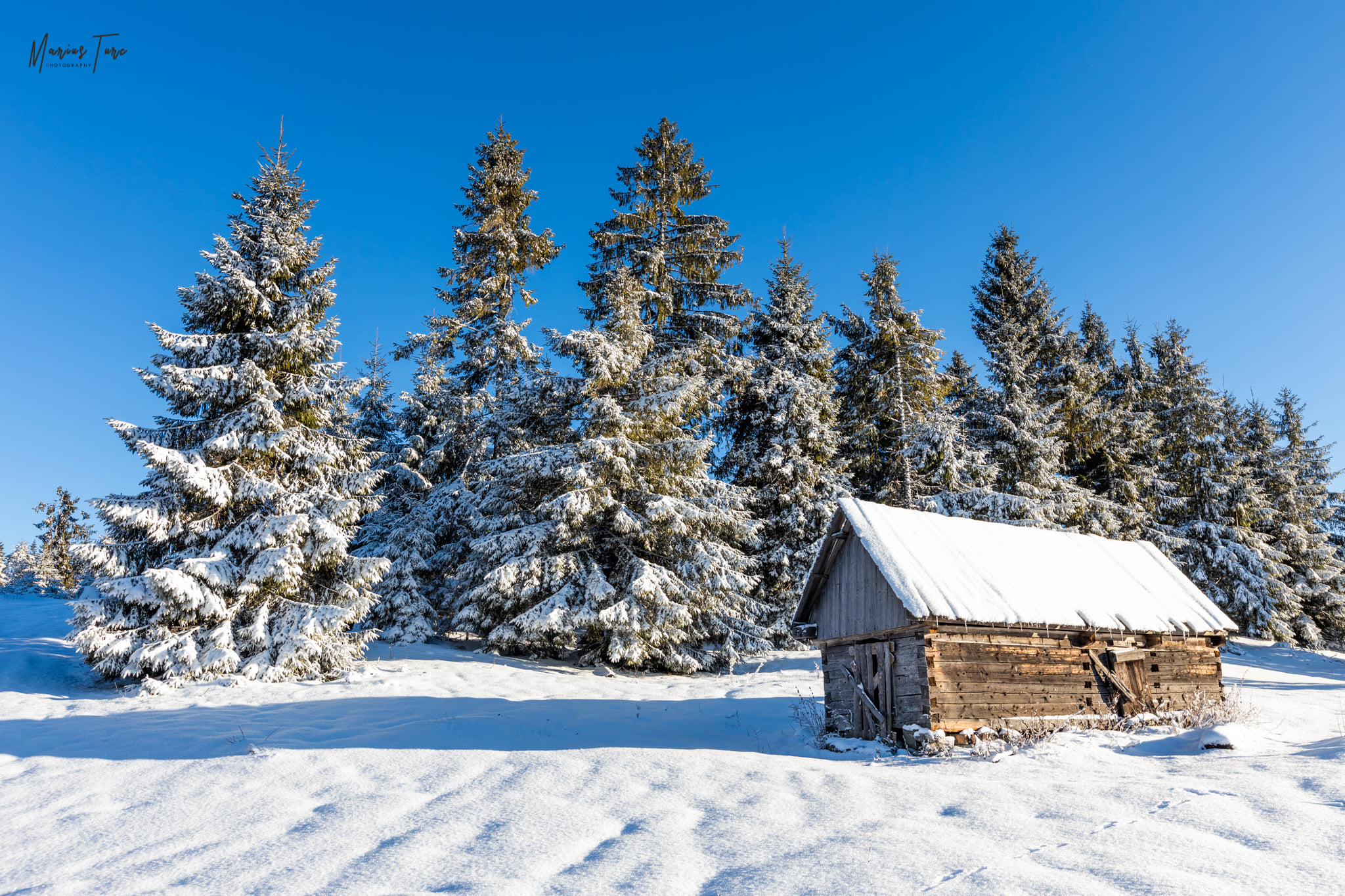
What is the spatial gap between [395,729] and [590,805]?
Answer: 5.79 metres

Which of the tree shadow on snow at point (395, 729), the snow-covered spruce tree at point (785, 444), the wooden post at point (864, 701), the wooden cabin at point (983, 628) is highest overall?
the snow-covered spruce tree at point (785, 444)

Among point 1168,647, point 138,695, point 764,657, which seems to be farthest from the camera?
point 764,657

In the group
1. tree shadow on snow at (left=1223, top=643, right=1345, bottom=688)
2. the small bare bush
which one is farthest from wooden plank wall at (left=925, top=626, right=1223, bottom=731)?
tree shadow on snow at (left=1223, top=643, right=1345, bottom=688)

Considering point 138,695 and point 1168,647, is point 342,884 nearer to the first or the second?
point 138,695

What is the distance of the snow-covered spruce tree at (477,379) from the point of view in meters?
22.6

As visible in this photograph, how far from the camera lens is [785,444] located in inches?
961

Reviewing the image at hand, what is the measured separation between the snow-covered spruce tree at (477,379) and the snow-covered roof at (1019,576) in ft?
39.0

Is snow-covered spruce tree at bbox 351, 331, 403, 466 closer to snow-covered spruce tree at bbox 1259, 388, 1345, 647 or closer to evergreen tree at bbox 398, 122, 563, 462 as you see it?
evergreen tree at bbox 398, 122, 563, 462

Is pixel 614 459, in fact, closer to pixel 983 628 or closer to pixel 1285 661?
pixel 983 628

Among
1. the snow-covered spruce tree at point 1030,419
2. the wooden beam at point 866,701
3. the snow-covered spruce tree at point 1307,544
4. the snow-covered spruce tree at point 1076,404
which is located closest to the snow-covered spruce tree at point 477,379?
the wooden beam at point 866,701

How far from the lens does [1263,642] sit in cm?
2916

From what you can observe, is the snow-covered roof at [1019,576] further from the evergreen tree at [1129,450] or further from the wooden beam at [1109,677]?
the evergreen tree at [1129,450]

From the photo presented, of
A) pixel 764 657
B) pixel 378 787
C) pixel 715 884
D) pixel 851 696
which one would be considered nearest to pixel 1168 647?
pixel 851 696

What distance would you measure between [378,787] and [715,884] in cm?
525
